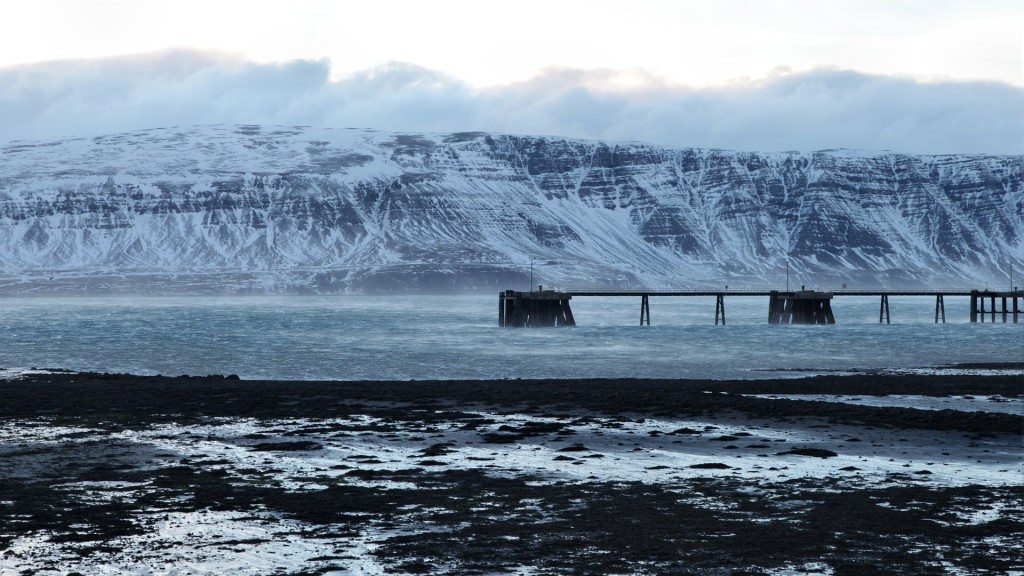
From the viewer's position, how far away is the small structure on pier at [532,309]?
4621 inches

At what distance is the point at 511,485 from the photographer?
2231cm

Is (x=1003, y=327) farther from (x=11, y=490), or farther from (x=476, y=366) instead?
(x=11, y=490)

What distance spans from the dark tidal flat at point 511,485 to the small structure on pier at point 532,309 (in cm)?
7762

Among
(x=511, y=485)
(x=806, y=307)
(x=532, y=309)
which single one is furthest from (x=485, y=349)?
(x=511, y=485)

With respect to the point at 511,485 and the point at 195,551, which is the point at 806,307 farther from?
the point at 195,551

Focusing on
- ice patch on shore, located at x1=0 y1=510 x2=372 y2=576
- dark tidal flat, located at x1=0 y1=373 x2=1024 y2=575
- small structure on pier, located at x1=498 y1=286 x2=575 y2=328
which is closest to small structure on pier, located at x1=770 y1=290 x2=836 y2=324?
small structure on pier, located at x1=498 y1=286 x2=575 y2=328

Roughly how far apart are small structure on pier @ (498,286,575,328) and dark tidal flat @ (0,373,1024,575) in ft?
255

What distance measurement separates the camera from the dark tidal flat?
16703mm

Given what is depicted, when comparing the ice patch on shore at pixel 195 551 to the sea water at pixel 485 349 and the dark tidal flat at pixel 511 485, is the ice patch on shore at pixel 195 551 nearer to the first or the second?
the dark tidal flat at pixel 511 485

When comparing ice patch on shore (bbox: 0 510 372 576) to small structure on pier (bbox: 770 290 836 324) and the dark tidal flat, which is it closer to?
the dark tidal flat

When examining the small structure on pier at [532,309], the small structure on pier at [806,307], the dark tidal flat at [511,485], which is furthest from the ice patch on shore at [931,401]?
the small structure on pier at [806,307]

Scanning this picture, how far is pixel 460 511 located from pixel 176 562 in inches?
198

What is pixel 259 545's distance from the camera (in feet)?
57.1

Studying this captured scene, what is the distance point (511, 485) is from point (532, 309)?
95.1m
